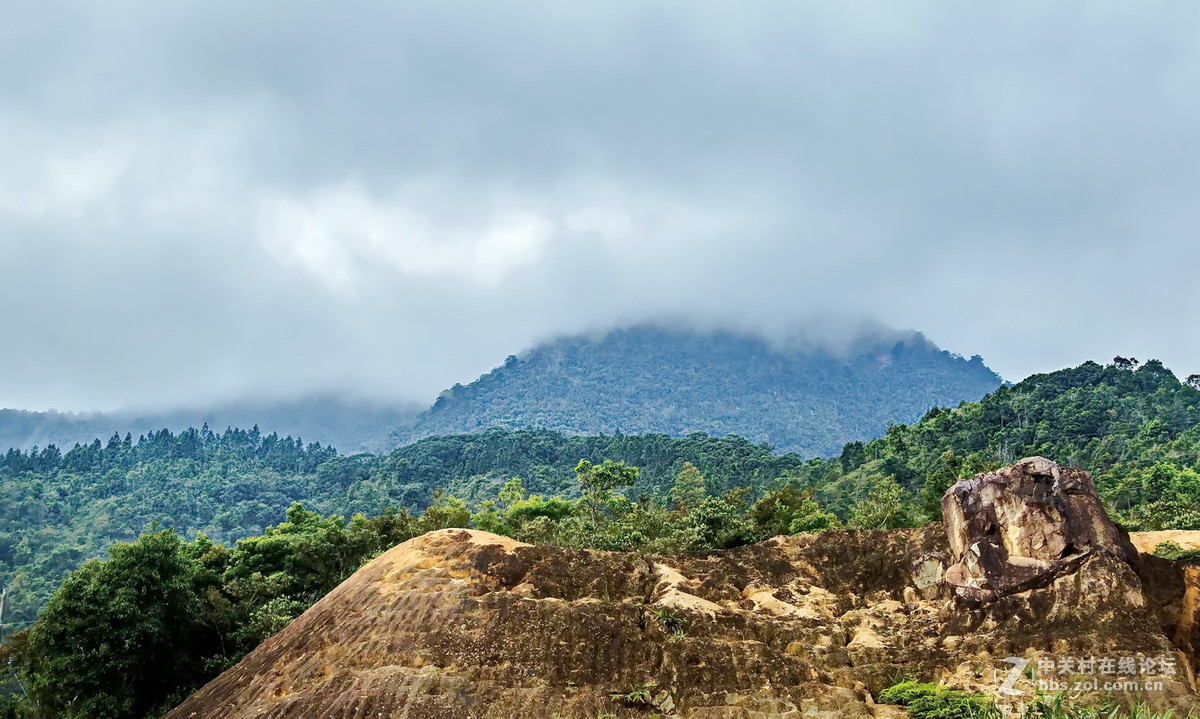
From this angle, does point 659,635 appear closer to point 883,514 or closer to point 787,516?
point 787,516

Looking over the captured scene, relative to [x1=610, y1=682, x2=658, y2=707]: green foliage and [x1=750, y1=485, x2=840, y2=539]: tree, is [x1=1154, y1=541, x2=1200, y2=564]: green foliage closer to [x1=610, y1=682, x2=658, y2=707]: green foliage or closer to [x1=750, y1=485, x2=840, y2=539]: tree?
[x1=610, y1=682, x2=658, y2=707]: green foliage

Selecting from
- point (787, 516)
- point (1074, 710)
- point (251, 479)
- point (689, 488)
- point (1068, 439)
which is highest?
point (251, 479)

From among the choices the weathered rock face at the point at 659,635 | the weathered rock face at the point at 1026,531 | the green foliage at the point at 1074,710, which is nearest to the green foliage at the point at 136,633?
the weathered rock face at the point at 659,635

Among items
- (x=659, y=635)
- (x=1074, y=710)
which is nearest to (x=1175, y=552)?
(x=1074, y=710)

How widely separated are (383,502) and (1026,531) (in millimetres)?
107361

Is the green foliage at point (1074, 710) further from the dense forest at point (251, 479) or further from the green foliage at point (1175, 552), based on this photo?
the dense forest at point (251, 479)

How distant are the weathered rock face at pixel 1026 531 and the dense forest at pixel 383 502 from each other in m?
18.6

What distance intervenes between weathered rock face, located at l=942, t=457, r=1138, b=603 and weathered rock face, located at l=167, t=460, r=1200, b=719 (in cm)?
13

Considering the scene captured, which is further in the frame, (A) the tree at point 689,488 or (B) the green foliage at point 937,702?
(A) the tree at point 689,488

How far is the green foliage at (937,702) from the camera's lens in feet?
Result: 51.4

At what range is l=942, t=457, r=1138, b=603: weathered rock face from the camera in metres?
19.1

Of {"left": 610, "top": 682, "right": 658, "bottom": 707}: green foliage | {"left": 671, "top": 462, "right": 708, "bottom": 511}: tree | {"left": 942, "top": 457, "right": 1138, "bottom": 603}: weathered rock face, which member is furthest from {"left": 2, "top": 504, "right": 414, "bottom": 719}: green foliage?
{"left": 671, "top": 462, "right": 708, "bottom": 511}: tree

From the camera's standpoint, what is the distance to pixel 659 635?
19.0 m

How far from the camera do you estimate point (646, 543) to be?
4275 cm
